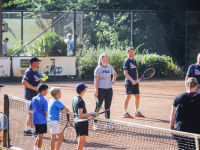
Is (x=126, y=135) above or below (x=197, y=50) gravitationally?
below

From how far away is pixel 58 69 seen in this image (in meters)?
18.0

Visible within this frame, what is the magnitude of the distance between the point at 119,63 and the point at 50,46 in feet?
12.2

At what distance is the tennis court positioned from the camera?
6.90 m

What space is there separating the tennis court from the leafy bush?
147cm

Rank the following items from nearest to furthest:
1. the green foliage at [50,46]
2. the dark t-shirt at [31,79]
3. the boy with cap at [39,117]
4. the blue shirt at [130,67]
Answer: the boy with cap at [39,117] < the dark t-shirt at [31,79] < the blue shirt at [130,67] < the green foliage at [50,46]

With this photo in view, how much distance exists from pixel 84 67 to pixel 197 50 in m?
7.64

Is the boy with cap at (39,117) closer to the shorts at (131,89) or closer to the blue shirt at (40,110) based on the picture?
the blue shirt at (40,110)

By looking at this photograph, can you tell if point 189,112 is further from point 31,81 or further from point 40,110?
point 31,81

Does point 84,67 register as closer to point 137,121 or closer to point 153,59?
point 153,59

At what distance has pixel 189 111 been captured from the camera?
5.09m

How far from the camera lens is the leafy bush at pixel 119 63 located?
18.5 m

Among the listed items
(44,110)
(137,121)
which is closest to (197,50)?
(137,121)

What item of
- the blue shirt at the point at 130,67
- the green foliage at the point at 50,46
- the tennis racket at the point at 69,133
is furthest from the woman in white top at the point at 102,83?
the green foliage at the point at 50,46

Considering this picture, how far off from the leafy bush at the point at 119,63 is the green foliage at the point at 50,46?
97 centimetres
